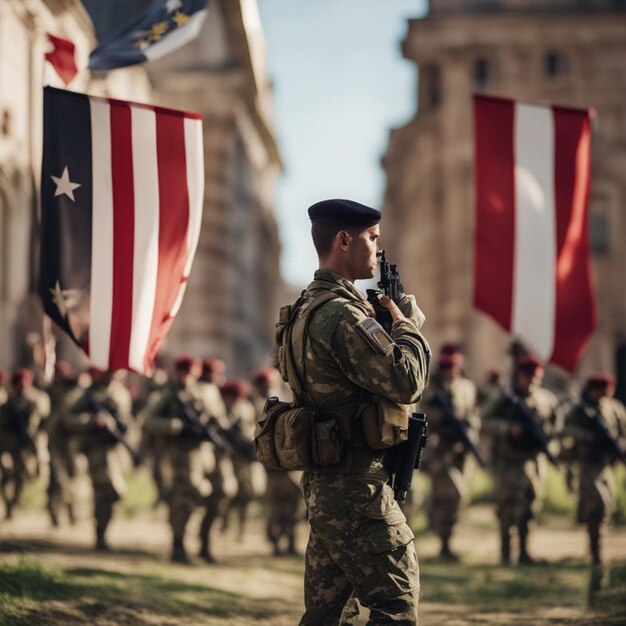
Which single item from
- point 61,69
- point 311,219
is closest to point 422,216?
point 61,69

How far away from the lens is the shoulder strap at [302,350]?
17.0 ft

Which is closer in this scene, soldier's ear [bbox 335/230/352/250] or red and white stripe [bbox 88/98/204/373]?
soldier's ear [bbox 335/230/352/250]

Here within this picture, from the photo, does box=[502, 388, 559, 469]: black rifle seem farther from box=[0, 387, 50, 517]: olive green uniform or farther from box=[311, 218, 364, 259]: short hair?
box=[311, 218, 364, 259]: short hair

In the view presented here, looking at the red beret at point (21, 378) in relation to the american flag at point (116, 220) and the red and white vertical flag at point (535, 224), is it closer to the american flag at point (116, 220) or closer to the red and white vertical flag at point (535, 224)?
the red and white vertical flag at point (535, 224)

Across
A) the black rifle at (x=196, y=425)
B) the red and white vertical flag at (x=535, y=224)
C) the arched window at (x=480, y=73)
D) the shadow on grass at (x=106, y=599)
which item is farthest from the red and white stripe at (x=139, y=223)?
the arched window at (x=480, y=73)

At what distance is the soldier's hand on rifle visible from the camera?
517 centimetres

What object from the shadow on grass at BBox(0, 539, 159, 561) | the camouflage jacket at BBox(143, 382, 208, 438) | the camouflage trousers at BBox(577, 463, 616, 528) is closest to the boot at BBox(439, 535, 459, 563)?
the camouflage trousers at BBox(577, 463, 616, 528)

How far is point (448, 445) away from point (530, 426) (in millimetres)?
1343

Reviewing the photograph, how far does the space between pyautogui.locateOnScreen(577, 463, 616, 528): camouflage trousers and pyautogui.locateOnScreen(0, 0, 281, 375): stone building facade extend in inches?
426

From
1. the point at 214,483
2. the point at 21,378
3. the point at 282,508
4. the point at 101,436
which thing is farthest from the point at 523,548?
the point at 21,378

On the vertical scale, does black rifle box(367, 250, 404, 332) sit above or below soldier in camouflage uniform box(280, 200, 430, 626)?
above

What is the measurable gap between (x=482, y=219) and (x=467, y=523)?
22.0ft

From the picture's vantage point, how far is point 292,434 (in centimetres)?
511

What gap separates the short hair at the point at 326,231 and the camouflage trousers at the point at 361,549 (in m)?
1.01
